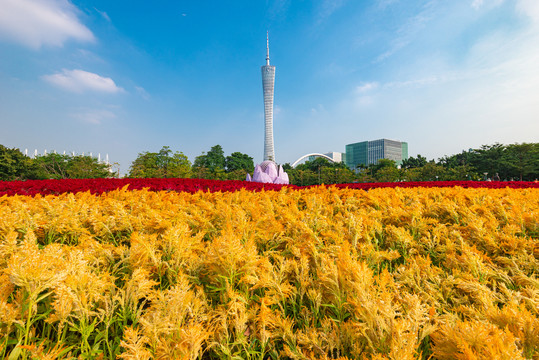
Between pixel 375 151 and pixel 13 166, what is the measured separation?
5483 inches

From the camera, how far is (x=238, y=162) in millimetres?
68938

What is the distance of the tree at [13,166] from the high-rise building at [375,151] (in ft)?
413

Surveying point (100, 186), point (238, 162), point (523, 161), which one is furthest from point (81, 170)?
point (523, 161)

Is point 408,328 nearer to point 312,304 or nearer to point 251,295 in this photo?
point 312,304

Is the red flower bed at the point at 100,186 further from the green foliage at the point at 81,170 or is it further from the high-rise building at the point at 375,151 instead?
the high-rise building at the point at 375,151

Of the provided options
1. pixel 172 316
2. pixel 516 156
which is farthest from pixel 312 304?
pixel 516 156

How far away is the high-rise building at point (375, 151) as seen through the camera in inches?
5330

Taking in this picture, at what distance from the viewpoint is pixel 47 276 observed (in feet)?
3.92

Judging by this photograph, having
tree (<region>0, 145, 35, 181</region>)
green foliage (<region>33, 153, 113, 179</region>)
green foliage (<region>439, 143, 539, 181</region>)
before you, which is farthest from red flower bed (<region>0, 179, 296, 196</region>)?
green foliage (<region>439, 143, 539, 181</region>)

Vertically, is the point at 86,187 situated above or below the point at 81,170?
below

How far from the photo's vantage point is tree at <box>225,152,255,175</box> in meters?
68.4

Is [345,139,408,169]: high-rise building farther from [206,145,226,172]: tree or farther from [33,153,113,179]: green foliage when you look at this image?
[33,153,113,179]: green foliage

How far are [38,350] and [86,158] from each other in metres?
40.6

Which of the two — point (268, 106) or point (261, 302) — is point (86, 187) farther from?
point (268, 106)
